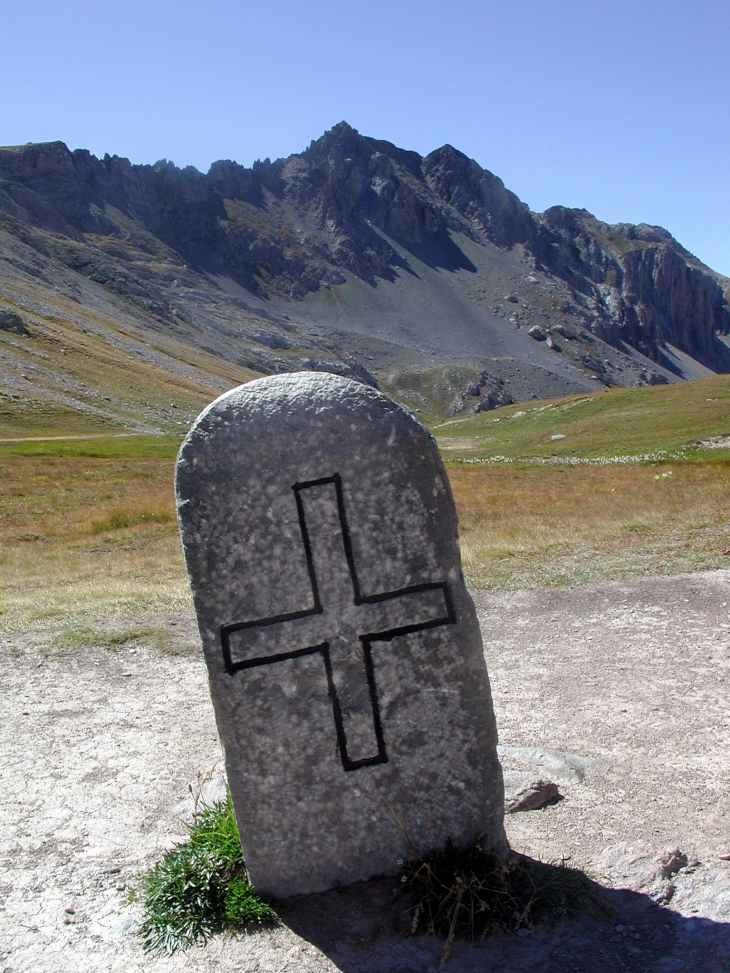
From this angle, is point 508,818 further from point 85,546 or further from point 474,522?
point 85,546

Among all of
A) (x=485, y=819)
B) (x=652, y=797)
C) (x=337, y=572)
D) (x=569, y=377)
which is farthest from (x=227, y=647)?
(x=569, y=377)

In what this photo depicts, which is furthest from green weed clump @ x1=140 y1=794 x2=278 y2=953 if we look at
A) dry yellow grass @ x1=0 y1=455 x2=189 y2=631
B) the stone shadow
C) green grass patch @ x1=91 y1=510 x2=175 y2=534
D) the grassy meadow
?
green grass patch @ x1=91 y1=510 x2=175 y2=534

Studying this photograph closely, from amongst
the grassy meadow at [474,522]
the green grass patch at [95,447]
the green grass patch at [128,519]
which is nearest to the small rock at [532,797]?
the grassy meadow at [474,522]

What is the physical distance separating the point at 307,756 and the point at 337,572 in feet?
Result: 3.43

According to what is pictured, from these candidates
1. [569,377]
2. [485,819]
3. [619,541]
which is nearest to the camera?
[485,819]

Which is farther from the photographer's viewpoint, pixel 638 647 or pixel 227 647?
pixel 638 647

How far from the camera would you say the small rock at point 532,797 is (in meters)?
5.27

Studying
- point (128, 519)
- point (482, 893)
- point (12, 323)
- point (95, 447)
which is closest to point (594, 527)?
point (482, 893)

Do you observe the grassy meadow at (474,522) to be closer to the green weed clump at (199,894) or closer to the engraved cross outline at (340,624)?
the green weed clump at (199,894)

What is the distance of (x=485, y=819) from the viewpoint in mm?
4344

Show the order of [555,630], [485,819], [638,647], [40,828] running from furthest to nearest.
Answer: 1. [555,630]
2. [638,647]
3. [40,828]
4. [485,819]

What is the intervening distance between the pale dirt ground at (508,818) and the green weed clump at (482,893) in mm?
101

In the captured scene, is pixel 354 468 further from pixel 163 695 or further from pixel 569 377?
pixel 569 377

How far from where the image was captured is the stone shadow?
147 inches
